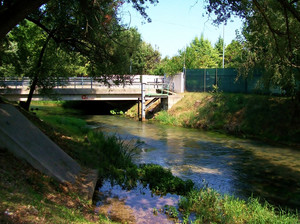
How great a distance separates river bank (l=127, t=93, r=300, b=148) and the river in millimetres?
1600

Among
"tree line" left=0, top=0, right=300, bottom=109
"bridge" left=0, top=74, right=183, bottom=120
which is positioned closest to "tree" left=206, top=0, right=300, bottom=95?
"tree line" left=0, top=0, right=300, bottom=109

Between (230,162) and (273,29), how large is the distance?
784cm

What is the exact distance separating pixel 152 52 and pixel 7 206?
202ft

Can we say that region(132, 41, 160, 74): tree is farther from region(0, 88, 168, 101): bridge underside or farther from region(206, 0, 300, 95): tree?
region(206, 0, 300, 95): tree

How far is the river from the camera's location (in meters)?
11.1

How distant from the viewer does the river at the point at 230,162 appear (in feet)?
36.4

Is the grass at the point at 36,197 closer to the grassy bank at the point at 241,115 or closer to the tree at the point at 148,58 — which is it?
the grassy bank at the point at 241,115

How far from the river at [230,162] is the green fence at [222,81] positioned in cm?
657

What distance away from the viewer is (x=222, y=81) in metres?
30.8

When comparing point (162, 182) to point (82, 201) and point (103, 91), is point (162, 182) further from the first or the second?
point (103, 91)

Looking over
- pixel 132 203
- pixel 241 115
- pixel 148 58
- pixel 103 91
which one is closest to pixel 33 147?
pixel 132 203

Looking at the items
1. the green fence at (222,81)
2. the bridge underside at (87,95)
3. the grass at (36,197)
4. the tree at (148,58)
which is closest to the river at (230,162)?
the grass at (36,197)

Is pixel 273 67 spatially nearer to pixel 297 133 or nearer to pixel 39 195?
pixel 297 133

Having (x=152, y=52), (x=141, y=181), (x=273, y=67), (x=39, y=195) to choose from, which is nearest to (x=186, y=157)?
(x=141, y=181)
